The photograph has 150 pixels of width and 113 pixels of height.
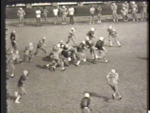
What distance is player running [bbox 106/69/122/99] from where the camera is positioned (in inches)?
295

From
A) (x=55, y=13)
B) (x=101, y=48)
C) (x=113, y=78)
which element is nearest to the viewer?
(x=113, y=78)

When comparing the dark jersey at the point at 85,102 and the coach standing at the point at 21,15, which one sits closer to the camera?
Answer: the dark jersey at the point at 85,102

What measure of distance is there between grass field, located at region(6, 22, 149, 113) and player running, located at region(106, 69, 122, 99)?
7 centimetres

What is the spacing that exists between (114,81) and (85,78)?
0.53m

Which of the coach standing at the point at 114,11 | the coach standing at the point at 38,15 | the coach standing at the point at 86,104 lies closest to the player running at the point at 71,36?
the coach standing at the point at 38,15

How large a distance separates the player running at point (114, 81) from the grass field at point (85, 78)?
0.07 m

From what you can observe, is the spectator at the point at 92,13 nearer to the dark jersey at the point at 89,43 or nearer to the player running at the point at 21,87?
the dark jersey at the point at 89,43

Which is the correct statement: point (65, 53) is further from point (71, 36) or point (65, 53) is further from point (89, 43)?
point (89, 43)

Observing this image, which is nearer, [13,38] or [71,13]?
[13,38]

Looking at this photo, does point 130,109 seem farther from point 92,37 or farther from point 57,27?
point 57,27

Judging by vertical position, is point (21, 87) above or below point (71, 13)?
below

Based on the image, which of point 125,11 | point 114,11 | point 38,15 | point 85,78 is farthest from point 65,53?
point 125,11

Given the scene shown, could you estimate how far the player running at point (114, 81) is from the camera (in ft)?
24.6

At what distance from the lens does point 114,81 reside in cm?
754
